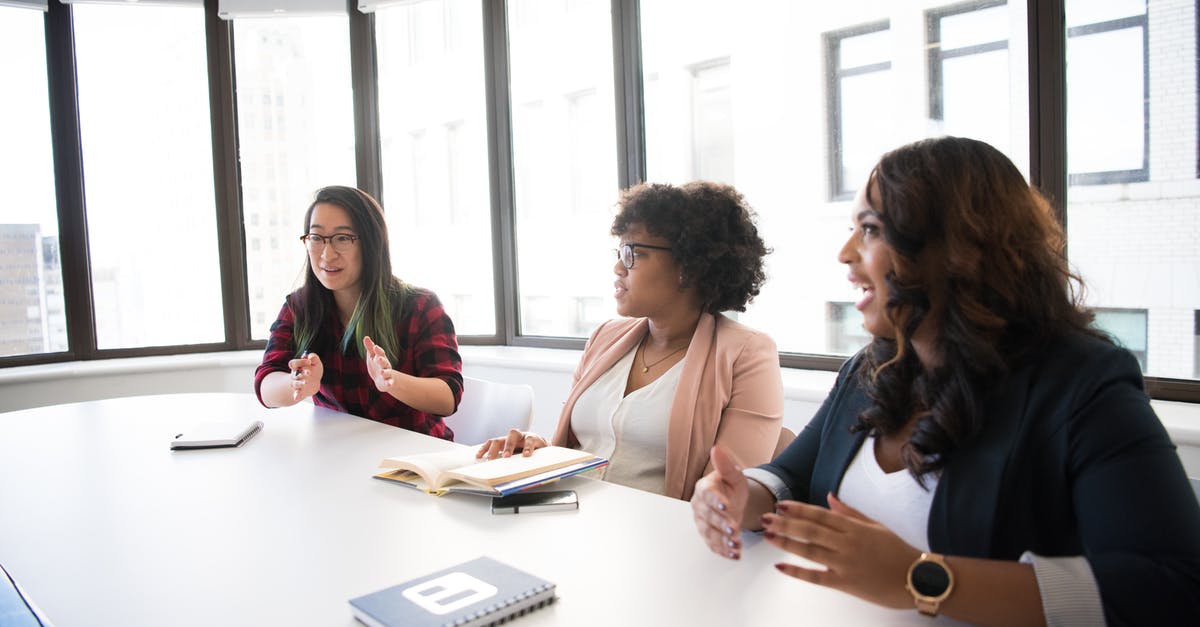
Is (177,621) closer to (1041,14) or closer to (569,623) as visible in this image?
(569,623)

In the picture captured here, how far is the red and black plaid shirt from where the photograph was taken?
240cm

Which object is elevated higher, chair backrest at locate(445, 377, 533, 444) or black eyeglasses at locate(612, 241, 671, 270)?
black eyeglasses at locate(612, 241, 671, 270)

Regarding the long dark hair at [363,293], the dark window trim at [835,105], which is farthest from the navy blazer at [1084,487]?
the dark window trim at [835,105]

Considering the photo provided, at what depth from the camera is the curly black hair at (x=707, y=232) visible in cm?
204

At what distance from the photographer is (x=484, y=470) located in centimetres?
151

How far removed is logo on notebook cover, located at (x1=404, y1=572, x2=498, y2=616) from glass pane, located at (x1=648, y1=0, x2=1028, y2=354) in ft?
7.27

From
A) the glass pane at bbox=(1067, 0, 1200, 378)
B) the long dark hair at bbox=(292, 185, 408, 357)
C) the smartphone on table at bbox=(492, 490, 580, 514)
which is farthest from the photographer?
the long dark hair at bbox=(292, 185, 408, 357)

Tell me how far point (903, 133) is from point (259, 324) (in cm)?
375

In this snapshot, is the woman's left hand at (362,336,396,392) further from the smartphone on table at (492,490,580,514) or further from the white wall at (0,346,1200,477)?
the white wall at (0,346,1200,477)

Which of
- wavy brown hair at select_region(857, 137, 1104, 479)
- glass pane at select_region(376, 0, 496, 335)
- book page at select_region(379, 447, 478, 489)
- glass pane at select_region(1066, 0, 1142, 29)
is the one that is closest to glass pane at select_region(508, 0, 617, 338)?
glass pane at select_region(376, 0, 496, 335)

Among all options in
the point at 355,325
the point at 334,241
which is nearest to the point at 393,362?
the point at 355,325

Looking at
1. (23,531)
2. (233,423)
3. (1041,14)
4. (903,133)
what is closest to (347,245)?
(233,423)

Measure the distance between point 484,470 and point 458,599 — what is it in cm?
53

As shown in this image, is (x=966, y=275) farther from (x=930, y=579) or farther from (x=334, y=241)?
(x=334, y=241)
